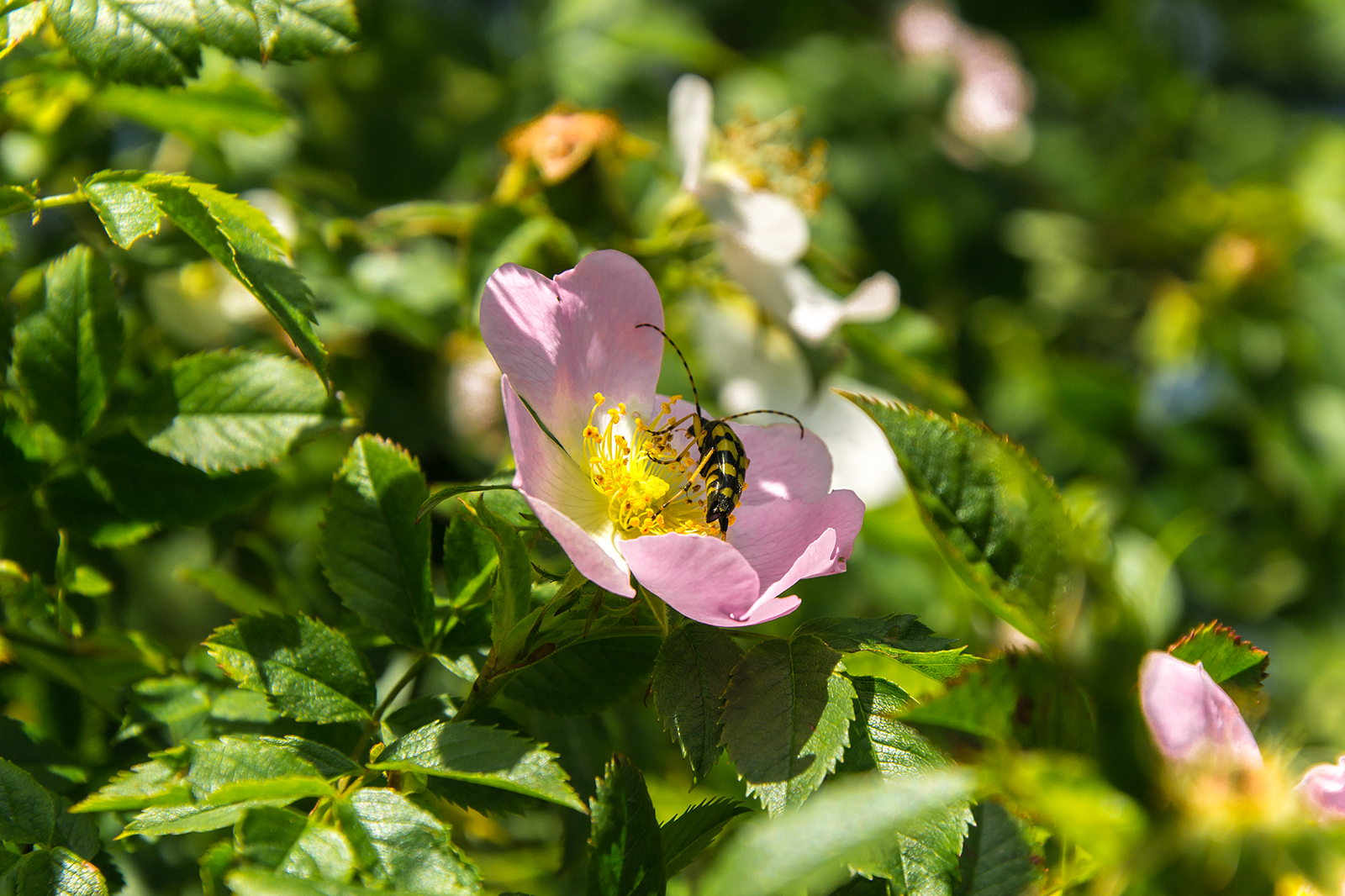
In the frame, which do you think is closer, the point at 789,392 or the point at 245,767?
the point at 245,767

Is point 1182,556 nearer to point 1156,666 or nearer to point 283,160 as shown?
point 1156,666

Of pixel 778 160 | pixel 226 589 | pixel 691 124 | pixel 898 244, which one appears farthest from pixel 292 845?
pixel 898 244

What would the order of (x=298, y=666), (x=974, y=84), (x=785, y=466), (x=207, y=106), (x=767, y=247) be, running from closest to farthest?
1. (x=298, y=666)
2. (x=785, y=466)
3. (x=207, y=106)
4. (x=767, y=247)
5. (x=974, y=84)

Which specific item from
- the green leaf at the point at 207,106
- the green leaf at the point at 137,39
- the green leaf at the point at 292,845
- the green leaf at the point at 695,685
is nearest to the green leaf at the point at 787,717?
the green leaf at the point at 695,685

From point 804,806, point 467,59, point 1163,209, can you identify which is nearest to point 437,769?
point 804,806

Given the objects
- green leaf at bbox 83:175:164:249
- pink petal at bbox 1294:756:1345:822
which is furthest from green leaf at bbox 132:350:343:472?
pink petal at bbox 1294:756:1345:822

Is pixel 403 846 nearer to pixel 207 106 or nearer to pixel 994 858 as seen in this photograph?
pixel 994 858
